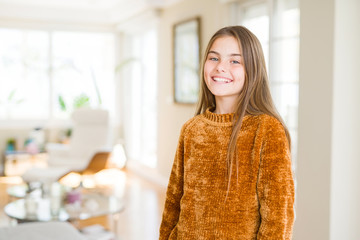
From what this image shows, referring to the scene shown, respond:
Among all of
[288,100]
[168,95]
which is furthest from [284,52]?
[168,95]

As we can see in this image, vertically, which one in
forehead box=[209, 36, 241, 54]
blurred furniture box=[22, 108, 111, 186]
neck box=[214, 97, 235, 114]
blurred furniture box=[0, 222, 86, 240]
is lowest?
blurred furniture box=[0, 222, 86, 240]

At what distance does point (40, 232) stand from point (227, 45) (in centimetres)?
154

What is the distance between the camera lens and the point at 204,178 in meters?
1.25

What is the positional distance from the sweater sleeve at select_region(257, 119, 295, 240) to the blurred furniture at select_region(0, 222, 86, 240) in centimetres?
139

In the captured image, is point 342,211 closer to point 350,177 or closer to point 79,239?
point 350,177

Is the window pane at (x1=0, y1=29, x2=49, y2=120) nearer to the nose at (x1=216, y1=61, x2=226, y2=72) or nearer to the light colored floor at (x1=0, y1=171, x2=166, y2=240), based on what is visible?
the light colored floor at (x1=0, y1=171, x2=166, y2=240)

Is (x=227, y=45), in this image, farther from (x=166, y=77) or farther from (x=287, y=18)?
(x=166, y=77)

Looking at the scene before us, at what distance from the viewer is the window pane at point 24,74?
260 inches

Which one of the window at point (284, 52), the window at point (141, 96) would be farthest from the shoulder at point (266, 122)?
the window at point (141, 96)

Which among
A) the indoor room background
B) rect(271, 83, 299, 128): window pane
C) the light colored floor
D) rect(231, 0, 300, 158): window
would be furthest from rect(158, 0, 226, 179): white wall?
rect(271, 83, 299, 128): window pane

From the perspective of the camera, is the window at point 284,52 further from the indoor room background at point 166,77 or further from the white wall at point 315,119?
the white wall at point 315,119

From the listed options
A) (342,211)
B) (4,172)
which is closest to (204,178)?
(342,211)

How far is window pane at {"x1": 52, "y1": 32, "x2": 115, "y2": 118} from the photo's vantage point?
6.92m

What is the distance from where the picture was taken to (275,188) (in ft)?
3.68
